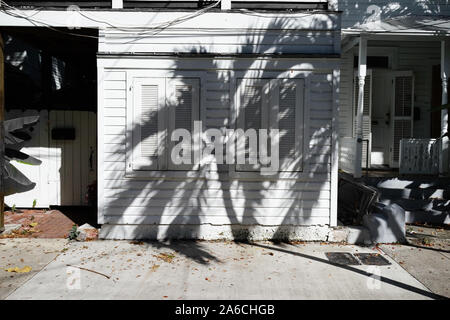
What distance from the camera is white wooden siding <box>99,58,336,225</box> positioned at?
291 inches

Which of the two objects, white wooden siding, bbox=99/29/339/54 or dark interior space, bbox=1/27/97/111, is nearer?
white wooden siding, bbox=99/29/339/54

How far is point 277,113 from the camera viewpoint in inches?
292

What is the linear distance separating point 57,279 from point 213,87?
3.94 m

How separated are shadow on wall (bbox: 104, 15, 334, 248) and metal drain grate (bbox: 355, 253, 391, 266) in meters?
1.01

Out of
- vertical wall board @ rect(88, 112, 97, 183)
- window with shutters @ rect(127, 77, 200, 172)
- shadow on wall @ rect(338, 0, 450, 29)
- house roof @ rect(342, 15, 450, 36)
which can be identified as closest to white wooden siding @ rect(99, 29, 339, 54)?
window with shutters @ rect(127, 77, 200, 172)

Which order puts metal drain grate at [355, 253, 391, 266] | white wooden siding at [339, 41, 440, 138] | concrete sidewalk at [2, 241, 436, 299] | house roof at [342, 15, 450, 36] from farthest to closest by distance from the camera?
1. white wooden siding at [339, 41, 440, 138]
2. house roof at [342, 15, 450, 36]
3. metal drain grate at [355, 253, 391, 266]
4. concrete sidewalk at [2, 241, 436, 299]

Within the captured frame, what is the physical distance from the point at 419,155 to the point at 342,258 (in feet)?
14.2

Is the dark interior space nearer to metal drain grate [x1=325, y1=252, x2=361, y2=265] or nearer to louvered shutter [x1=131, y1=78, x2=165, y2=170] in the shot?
louvered shutter [x1=131, y1=78, x2=165, y2=170]

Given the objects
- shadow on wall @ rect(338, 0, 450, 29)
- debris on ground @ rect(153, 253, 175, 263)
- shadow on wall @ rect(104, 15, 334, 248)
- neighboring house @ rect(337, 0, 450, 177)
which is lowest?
debris on ground @ rect(153, 253, 175, 263)

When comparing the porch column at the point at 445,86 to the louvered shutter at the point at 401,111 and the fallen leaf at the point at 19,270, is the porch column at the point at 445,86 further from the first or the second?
the fallen leaf at the point at 19,270

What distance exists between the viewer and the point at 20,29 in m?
7.62

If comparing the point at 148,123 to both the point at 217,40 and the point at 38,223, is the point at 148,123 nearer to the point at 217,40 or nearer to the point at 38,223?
the point at 217,40

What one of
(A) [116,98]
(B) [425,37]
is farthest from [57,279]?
(B) [425,37]
